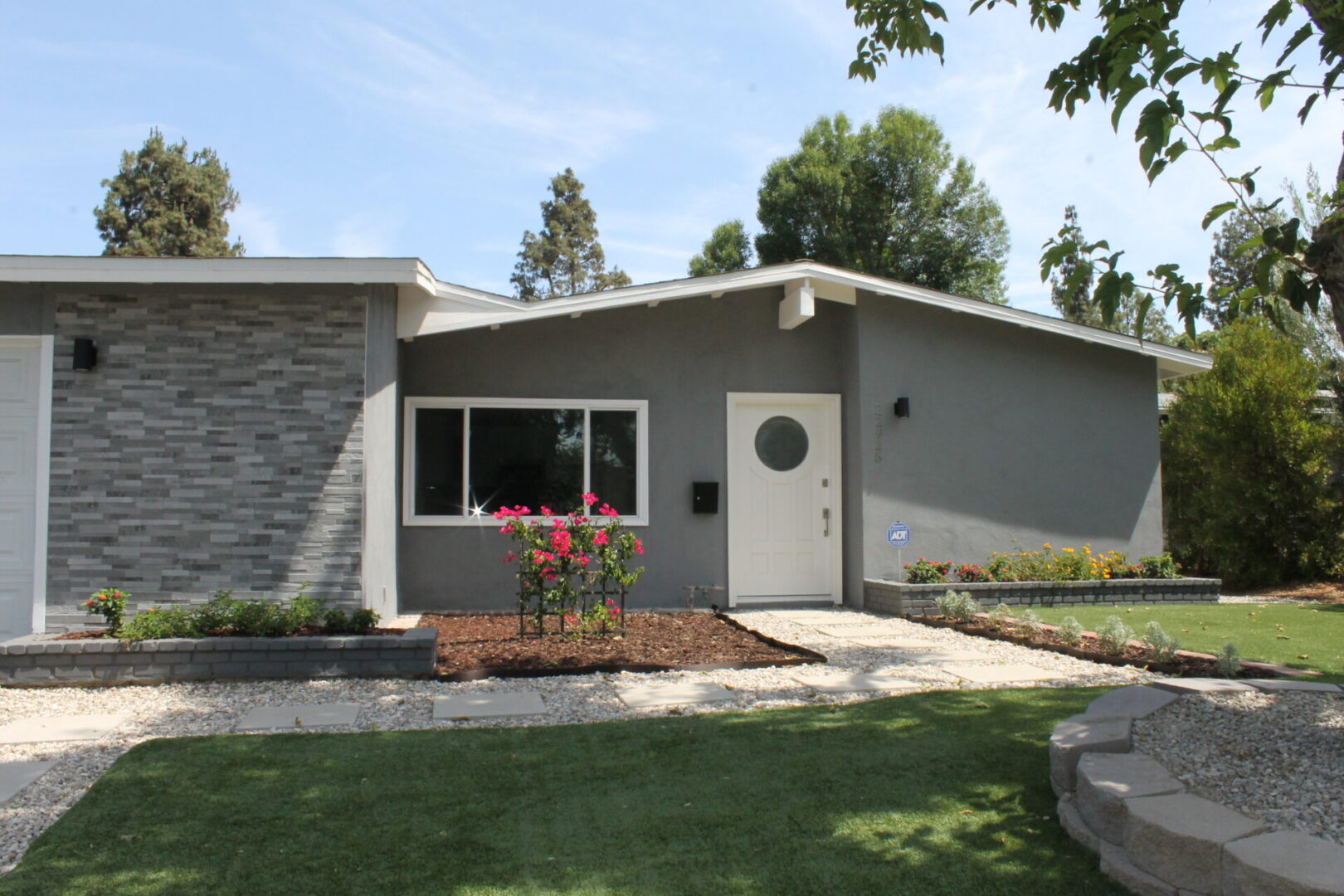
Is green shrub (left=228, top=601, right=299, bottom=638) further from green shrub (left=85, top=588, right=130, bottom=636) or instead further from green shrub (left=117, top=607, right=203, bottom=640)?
green shrub (left=85, top=588, right=130, bottom=636)

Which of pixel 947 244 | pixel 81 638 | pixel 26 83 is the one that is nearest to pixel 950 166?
pixel 947 244

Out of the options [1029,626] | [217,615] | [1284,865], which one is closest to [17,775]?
[217,615]

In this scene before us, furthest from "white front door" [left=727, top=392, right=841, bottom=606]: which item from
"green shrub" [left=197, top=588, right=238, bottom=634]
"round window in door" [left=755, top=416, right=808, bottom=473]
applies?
"green shrub" [left=197, top=588, right=238, bottom=634]

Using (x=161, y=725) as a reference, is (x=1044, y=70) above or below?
above

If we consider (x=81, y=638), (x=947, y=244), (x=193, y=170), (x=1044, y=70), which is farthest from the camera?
(x=947, y=244)

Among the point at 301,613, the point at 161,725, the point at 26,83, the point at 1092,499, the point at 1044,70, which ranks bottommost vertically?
the point at 161,725

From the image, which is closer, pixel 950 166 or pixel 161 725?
pixel 161 725

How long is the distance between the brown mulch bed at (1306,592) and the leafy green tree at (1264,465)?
0.15 metres

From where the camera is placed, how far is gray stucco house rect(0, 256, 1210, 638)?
22.2 ft

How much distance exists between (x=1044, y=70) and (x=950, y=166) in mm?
26428

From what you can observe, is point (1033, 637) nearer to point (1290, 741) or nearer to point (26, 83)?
Answer: point (1290, 741)

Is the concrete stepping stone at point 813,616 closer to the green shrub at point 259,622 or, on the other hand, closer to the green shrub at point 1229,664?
the green shrub at point 1229,664

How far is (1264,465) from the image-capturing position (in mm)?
12039

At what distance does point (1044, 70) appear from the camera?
4617 mm
